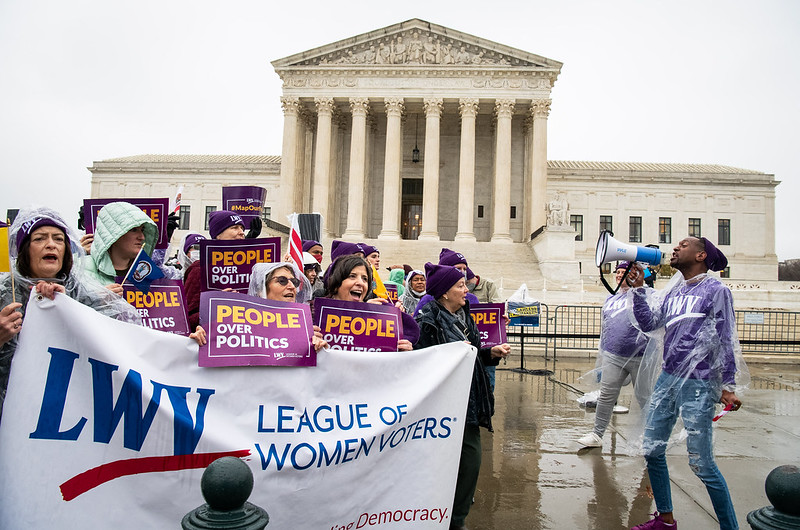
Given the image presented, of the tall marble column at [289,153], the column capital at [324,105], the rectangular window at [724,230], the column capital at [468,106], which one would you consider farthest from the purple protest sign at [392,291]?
the rectangular window at [724,230]

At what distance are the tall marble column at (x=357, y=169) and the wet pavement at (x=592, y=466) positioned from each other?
29079 mm

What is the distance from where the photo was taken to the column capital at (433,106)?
123ft

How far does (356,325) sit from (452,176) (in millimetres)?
40015

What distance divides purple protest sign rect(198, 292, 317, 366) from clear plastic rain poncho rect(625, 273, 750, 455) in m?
2.83

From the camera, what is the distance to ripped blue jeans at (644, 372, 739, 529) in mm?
3936

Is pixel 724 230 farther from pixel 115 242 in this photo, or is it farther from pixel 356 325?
pixel 115 242

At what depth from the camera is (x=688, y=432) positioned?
4109 mm

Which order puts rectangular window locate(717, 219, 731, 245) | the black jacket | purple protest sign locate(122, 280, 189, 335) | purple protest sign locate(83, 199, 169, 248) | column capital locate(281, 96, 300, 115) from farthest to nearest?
rectangular window locate(717, 219, 731, 245) < column capital locate(281, 96, 300, 115) < purple protest sign locate(83, 199, 169, 248) < the black jacket < purple protest sign locate(122, 280, 189, 335)

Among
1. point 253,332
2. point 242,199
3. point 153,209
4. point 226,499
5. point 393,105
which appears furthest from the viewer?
point 393,105

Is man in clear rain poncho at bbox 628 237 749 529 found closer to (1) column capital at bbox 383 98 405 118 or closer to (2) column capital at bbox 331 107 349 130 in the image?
(1) column capital at bbox 383 98 405 118

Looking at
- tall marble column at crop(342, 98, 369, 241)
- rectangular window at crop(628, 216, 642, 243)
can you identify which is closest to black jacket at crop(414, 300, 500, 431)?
tall marble column at crop(342, 98, 369, 241)

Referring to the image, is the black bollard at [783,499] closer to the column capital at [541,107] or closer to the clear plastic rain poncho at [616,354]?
the clear plastic rain poncho at [616,354]

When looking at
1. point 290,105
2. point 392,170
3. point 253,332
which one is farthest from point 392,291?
point 290,105

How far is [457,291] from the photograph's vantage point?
4238mm
